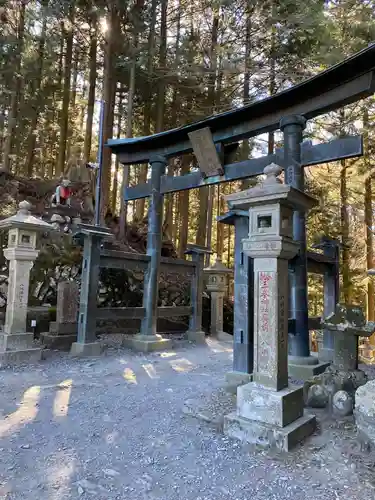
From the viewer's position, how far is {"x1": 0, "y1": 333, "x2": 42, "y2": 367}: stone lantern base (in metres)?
5.84

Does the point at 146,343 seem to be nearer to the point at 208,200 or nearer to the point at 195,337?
the point at 195,337

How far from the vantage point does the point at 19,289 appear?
6.22m

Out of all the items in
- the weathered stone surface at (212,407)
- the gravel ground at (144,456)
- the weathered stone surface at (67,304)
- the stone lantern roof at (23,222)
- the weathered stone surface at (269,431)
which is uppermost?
the stone lantern roof at (23,222)

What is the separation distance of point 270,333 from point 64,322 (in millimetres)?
5305

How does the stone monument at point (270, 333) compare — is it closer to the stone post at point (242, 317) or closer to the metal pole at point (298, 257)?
the stone post at point (242, 317)

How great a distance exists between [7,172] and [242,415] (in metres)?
13.0

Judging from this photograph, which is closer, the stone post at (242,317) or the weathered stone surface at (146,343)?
the stone post at (242,317)

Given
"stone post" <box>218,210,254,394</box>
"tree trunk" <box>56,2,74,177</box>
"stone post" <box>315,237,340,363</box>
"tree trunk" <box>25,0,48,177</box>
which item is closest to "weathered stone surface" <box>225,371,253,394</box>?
"stone post" <box>218,210,254,394</box>

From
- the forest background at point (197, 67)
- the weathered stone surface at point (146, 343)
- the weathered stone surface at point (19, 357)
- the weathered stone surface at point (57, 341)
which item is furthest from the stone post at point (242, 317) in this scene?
the forest background at point (197, 67)

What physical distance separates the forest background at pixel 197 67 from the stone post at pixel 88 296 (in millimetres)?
4729

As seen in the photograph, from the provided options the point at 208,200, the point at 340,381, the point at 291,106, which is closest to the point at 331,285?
the point at 340,381

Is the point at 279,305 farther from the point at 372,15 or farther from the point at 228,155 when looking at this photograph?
the point at 372,15

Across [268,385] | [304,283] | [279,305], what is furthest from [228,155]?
[268,385]

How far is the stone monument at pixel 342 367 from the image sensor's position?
12.8 ft
